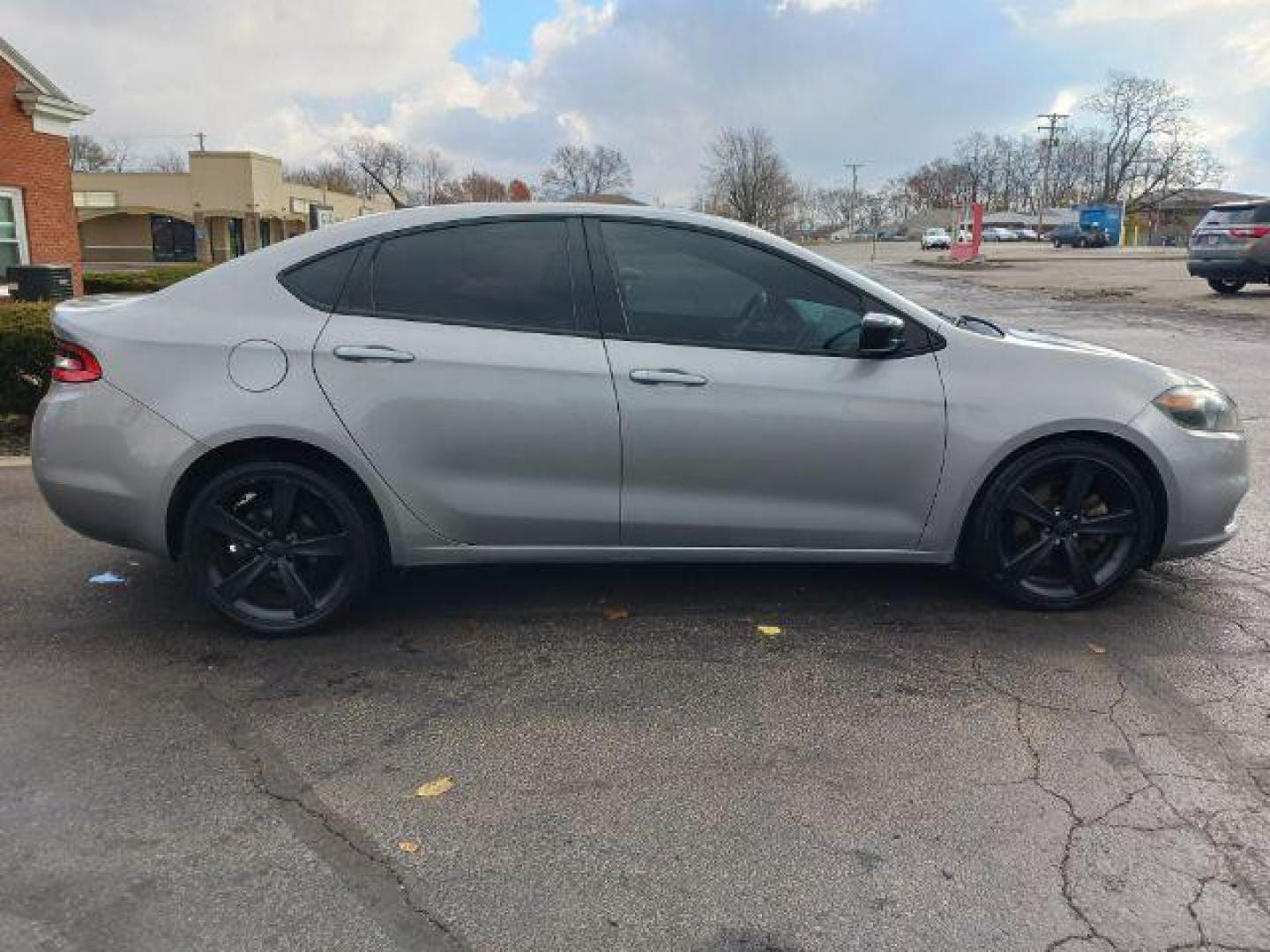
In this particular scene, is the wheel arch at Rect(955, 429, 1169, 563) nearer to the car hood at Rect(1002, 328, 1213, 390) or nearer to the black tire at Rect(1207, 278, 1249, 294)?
the car hood at Rect(1002, 328, 1213, 390)

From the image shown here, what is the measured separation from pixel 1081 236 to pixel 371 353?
80468 mm

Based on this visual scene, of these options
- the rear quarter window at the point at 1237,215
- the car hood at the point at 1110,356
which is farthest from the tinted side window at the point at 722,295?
the rear quarter window at the point at 1237,215

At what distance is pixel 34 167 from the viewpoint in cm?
1838

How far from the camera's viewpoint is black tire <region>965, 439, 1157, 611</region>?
4129mm

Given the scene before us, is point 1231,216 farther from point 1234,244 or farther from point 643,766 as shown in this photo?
point 643,766

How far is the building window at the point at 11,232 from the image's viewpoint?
1812 cm

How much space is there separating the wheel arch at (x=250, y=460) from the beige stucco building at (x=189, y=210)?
163 ft

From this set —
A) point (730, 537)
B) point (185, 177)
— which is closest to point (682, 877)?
point (730, 537)

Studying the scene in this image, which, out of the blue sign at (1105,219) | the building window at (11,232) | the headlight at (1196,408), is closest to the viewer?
the headlight at (1196,408)

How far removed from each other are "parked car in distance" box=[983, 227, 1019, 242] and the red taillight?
9851 centimetres

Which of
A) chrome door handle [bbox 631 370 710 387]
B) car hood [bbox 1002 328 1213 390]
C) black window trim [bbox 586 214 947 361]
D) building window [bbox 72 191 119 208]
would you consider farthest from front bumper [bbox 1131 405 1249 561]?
building window [bbox 72 191 119 208]

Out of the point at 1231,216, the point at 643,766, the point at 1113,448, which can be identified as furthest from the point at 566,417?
the point at 1231,216

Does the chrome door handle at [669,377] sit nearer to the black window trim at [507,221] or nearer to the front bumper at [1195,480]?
the black window trim at [507,221]

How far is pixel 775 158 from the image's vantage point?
74938 millimetres
